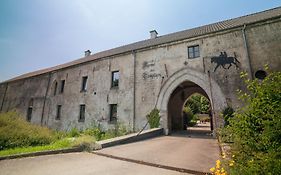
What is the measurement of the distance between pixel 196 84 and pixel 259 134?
9518 millimetres

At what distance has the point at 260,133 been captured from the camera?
111 inches

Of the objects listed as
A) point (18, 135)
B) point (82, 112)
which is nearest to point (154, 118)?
point (18, 135)

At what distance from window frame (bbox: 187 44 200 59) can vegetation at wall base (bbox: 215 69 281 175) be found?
900 cm

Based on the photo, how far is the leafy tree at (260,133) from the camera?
2.27 meters

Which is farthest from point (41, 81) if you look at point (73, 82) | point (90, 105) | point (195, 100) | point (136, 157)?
point (195, 100)

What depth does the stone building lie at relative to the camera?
33.0 feet

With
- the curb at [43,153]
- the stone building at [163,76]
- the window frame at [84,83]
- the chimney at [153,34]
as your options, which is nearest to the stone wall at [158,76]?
the stone building at [163,76]

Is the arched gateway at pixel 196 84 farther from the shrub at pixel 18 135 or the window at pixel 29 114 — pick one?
the window at pixel 29 114

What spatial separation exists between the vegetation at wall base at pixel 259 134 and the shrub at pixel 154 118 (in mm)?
8801

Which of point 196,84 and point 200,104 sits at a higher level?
point 200,104

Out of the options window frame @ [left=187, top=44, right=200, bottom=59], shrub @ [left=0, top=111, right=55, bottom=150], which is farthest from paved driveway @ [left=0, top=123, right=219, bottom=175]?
window frame @ [left=187, top=44, right=200, bottom=59]

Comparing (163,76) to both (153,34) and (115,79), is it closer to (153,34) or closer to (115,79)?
(115,79)

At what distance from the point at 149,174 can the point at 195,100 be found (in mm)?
33005

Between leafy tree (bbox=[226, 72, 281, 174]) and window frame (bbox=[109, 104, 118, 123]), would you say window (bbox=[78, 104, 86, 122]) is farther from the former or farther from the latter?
leafy tree (bbox=[226, 72, 281, 174])
